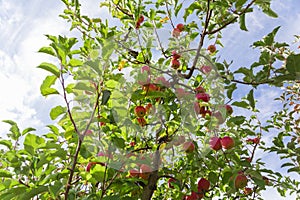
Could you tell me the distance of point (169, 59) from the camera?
6.75ft

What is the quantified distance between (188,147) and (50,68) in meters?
0.89

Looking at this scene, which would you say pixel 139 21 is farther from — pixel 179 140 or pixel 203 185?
pixel 203 185

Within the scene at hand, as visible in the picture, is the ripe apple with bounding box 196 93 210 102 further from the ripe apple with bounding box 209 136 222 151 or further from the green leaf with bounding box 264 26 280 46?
the green leaf with bounding box 264 26 280 46

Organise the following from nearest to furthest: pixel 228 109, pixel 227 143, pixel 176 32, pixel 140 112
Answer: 1. pixel 140 112
2. pixel 227 143
3. pixel 228 109
4. pixel 176 32

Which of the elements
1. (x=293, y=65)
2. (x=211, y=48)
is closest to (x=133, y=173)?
(x=293, y=65)

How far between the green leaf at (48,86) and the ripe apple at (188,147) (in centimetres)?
78

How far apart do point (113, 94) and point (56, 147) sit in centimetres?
37

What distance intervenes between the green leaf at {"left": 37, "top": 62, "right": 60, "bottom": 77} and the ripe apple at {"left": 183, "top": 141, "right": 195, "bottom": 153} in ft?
2.69

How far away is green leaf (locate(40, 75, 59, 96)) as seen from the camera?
1396mm

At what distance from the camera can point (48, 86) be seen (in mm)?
1415

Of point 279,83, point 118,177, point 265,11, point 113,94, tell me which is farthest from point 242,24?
point 118,177

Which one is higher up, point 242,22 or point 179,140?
point 242,22

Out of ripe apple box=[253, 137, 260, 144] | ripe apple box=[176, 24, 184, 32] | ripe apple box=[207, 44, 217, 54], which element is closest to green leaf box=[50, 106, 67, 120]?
ripe apple box=[176, 24, 184, 32]

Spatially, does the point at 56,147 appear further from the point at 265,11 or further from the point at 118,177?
the point at 265,11
